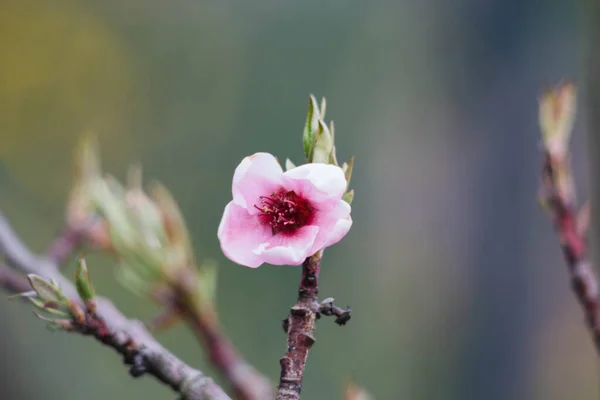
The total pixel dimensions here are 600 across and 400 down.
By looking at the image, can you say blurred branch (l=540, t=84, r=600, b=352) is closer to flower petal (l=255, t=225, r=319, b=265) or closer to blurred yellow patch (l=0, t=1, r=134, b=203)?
flower petal (l=255, t=225, r=319, b=265)

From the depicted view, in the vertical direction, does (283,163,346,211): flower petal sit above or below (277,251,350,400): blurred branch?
above

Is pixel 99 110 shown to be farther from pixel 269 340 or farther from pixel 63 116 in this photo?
pixel 269 340

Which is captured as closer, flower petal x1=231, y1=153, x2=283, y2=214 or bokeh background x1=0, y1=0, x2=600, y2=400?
flower petal x1=231, y1=153, x2=283, y2=214

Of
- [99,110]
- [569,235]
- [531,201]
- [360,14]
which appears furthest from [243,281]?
[569,235]

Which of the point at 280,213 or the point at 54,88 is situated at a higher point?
the point at 54,88

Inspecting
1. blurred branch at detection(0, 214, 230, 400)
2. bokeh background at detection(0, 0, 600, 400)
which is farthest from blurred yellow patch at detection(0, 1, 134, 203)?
blurred branch at detection(0, 214, 230, 400)

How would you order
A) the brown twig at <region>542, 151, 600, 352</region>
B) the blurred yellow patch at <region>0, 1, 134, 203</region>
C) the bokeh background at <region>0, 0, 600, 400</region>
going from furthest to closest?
the blurred yellow patch at <region>0, 1, 134, 203</region>, the bokeh background at <region>0, 0, 600, 400</region>, the brown twig at <region>542, 151, 600, 352</region>

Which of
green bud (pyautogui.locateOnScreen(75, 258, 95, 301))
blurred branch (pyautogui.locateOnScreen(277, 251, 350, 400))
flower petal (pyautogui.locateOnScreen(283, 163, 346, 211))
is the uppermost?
flower petal (pyautogui.locateOnScreen(283, 163, 346, 211))

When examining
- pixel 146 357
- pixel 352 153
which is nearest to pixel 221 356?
pixel 146 357

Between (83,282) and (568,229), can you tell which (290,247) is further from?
(568,229)
